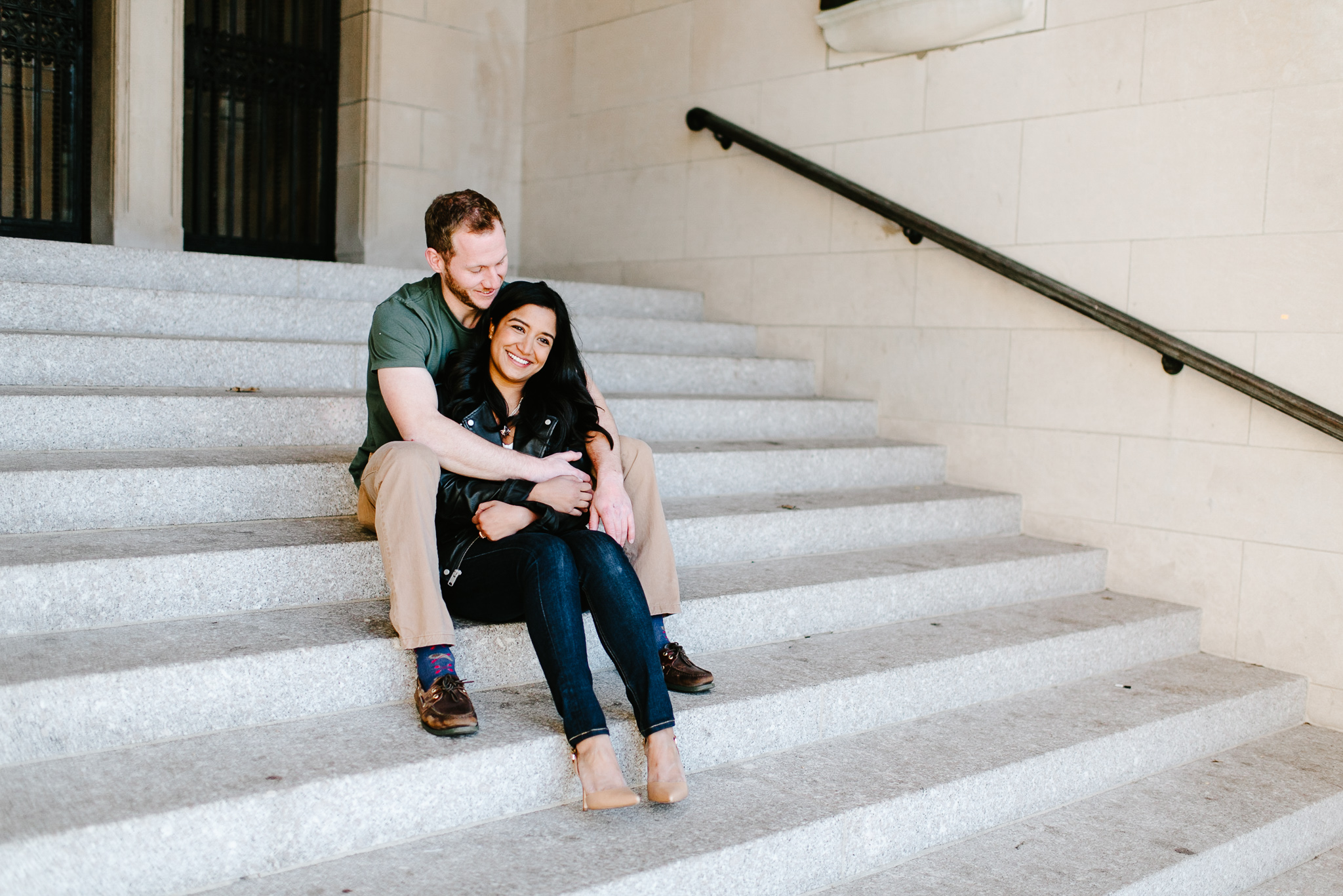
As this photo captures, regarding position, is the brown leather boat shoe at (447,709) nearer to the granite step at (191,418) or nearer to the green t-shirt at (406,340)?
the green t-shirt at (406,340)

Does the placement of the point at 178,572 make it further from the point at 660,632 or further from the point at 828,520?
the point at 828,520

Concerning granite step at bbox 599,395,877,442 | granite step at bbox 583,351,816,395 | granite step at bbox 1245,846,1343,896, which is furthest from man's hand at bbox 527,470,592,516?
granite step at bbox 1245,846,1343,896

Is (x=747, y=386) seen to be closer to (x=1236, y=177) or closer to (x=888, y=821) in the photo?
(x=1236, y=177)

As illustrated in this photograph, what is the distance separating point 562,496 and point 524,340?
34 centimetres

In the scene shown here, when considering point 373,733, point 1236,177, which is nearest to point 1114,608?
point 1236,177

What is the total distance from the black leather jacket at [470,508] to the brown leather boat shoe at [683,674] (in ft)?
1.18

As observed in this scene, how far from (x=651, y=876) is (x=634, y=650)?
1.42 feet

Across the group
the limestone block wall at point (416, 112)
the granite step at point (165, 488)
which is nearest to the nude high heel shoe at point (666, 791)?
the granite step at point (165, 488)

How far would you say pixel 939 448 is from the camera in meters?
4.11

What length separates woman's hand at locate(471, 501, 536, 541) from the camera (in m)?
2.27

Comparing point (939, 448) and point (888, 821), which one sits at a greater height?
point (939, 448)

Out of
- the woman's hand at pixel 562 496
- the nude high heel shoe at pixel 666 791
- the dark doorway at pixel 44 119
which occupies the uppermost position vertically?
the dark doorway at pixel 44 119

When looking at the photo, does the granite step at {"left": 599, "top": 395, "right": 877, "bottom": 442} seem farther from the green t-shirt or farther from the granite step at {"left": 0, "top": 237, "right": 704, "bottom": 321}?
the green t-shirt

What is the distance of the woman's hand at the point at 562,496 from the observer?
2.35 metres
